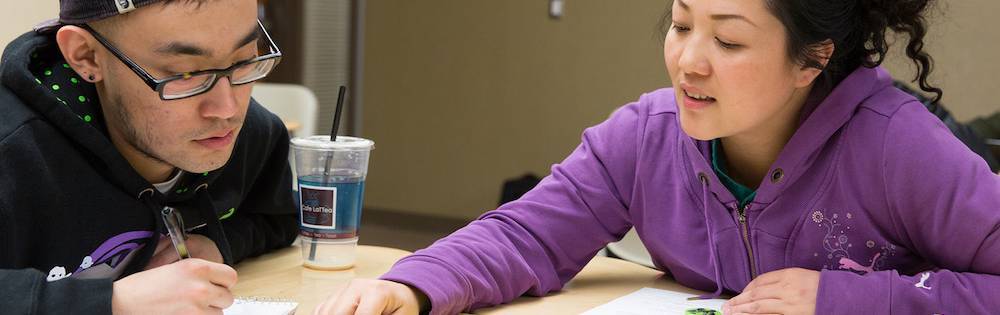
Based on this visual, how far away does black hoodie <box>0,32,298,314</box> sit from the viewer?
1.09 m

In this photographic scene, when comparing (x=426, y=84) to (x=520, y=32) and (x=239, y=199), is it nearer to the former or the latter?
(x=520, y=32)

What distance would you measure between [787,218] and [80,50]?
2.97 ft

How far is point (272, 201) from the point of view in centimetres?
165

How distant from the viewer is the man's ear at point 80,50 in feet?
4.16

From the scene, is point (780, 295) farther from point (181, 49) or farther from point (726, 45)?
point (181, 49)

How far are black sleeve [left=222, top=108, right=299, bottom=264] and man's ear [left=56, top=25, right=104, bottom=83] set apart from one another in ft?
1.12

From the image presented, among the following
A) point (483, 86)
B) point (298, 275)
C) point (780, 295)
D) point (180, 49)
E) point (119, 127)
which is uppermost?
point (180, 49)

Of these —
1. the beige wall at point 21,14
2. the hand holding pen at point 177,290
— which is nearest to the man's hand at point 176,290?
the hand holding pen at point 177,290

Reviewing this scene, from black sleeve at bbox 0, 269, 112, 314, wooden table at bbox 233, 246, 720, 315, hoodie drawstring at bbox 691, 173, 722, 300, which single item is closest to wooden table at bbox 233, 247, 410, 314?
wooden table at bbox 233, 246, 720, 315

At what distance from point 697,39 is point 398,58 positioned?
4413 mm

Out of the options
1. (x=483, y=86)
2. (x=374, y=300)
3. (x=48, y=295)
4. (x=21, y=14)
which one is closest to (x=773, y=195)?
(x=374, y=300)

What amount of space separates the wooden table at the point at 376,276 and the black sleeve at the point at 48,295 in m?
0.26

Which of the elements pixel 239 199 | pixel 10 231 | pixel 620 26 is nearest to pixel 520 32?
pixel 620 26

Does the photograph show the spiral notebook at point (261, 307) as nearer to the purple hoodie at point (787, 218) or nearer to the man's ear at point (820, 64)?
the purple hoodie at point (787, 218)
